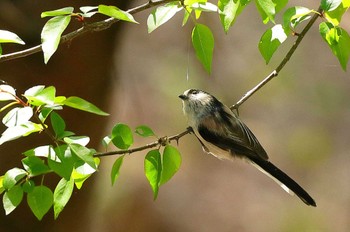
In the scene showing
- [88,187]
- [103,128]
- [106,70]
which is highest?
[106,70]

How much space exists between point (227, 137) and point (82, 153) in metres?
0.74

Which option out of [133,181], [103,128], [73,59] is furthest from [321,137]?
[73,59]

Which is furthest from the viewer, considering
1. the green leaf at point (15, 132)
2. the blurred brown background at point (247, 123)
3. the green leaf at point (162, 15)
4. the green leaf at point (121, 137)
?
the blurred brown background at point (247, 123)

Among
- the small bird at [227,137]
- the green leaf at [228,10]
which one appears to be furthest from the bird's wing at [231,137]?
the green leaf at [228,10]

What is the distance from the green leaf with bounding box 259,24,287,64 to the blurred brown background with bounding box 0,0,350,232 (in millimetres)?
2609

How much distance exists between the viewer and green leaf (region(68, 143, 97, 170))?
955mm

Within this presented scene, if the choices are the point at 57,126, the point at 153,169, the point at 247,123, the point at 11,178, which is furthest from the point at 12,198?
the point at 247,123

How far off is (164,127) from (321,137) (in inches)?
43.9

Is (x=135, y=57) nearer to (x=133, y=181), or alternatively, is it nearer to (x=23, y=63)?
(x=133, y=181)

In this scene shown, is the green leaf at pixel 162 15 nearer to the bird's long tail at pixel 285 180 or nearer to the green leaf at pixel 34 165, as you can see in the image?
the green leaf at pixel 34 165

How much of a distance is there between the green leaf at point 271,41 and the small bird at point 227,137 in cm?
Result: 50

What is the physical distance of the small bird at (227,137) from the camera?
1618 millimetres

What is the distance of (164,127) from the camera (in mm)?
4523

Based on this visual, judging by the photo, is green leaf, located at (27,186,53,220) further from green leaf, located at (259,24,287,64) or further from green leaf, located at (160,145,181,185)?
green leaf, located at (259,24,287,64)
